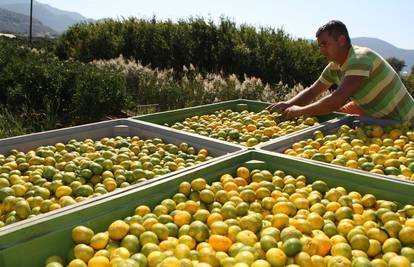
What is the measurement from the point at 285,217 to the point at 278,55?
970cm

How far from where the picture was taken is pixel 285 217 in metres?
2.38

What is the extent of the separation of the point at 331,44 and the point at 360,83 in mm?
575

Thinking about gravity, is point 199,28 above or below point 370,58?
above

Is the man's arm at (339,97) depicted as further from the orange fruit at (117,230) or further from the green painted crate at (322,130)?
the orange fruit at (117,230)

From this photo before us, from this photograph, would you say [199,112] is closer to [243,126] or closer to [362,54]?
[243,126]

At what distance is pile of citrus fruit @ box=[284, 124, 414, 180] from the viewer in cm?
333

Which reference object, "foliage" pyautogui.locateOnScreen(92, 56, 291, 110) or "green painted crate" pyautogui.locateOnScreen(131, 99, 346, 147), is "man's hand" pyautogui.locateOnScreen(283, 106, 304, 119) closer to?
"green painted crate" pyautogui.locateOnScreen(131, 99, 346, 147)

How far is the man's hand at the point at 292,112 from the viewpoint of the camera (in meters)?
4.76

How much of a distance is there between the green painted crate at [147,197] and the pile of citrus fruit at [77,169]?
1.29 ft

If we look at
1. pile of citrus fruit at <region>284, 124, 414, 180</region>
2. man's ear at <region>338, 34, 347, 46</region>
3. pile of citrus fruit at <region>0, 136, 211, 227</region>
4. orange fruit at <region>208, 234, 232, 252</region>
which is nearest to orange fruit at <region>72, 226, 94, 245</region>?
pile of citrus fruit at <region>0, 136, 211, 227</region>

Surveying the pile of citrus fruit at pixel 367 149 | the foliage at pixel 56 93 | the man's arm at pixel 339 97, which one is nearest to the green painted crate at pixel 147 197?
the pile of citrus fruit at pixel 367 149

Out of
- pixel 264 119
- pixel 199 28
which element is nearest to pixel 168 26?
pixel 199 28

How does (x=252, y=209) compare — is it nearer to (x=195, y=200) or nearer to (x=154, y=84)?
(x=195, y=200)

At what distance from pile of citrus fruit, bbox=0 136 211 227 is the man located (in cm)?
167
